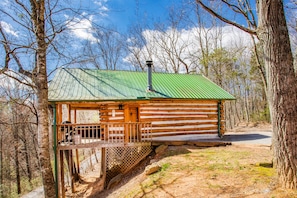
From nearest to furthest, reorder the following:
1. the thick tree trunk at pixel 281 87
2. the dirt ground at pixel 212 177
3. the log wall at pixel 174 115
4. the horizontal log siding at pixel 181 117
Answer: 1. the thick tree trunk at pixel 281 87
2. the dirt ground at pixel 212 177
3. the log wall at pixel 174 115
4. the horizontal log siding at pixel 181 117

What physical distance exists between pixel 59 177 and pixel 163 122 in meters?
5.98

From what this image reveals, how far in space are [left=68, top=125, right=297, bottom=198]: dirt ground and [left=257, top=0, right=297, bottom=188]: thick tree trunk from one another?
643 mm

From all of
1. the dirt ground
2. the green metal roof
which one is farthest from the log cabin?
the dirt ground

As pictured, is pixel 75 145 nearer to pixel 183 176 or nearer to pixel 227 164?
pixel 183 176

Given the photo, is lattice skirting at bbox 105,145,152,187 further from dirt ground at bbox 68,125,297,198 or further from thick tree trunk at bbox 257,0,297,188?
thick tree trunk at bbox 257,0,297,188

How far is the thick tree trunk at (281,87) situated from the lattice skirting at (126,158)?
661cm

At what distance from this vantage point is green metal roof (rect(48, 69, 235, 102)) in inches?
414

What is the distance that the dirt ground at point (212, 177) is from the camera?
16.7 ft

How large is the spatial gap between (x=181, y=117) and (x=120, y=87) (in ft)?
13.4

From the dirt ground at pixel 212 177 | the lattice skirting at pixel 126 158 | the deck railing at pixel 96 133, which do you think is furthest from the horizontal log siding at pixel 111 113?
the dirt ground at pixel 212 177

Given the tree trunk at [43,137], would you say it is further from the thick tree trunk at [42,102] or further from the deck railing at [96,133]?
the deck railing at [96,133]

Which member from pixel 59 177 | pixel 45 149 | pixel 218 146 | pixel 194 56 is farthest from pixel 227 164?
pixel 194 56

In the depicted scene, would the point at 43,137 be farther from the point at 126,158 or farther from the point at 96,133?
the point at 126,158

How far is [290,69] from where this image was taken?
14.9ft
